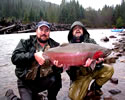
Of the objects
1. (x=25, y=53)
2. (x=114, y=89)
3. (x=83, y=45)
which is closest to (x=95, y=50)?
(x=83, y=45)

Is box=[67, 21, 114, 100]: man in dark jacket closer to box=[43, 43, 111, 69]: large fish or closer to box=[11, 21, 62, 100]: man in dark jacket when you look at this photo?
box=[11, 21, 62, 100]: man in dark jacket

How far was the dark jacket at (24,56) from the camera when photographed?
8.96 feet

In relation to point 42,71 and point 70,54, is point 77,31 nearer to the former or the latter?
point 70,54

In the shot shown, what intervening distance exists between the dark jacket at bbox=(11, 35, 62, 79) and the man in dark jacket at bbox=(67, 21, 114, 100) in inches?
19.9

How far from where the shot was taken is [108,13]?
280ft

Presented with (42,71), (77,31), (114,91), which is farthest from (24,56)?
(114,91)

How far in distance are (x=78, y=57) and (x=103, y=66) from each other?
1.14m

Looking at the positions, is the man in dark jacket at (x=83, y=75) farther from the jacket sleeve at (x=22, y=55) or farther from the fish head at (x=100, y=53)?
the jacket sleeve at (x=22, y=55)

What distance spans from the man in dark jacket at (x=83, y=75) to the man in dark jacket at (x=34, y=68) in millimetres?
362

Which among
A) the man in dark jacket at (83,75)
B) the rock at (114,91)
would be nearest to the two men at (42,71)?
the man in dark jacket at (83,75)

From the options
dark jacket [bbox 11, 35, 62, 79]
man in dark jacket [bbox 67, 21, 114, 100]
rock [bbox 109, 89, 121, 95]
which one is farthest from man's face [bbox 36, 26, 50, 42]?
rock [bbox 109, 89, 121, 95]

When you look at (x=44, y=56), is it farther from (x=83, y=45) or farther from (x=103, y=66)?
(x=103, y=66)

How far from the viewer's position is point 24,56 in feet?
8.93

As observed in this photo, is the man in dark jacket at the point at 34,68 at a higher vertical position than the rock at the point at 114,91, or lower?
higher
